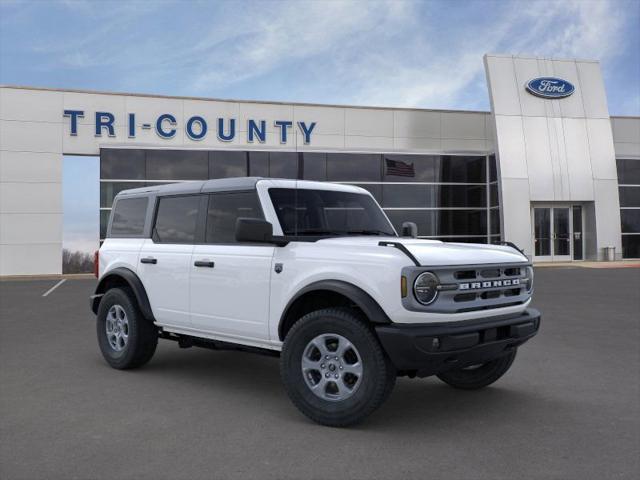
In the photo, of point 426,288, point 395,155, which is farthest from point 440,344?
point 395,155

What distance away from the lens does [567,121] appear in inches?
1067

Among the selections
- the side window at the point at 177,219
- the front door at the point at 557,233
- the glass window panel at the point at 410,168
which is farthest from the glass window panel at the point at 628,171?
the side window at the point at 177,219

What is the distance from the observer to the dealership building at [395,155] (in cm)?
2394

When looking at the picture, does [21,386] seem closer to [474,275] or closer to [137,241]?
[137,241]

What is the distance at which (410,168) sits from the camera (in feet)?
88.4

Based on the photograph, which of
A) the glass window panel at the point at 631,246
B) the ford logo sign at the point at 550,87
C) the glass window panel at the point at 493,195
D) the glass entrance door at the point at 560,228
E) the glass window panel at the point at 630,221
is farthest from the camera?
the glass window panel at the point at 630,221

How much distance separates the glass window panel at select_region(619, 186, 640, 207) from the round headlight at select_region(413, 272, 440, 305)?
2774 centimetres

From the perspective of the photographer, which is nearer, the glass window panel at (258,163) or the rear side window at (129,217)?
the rear side window at (129,217)

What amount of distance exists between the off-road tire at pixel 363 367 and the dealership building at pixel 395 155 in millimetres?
19997

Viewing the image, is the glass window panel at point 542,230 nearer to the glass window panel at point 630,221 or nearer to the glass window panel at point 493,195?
the glass window panel at point 493,195

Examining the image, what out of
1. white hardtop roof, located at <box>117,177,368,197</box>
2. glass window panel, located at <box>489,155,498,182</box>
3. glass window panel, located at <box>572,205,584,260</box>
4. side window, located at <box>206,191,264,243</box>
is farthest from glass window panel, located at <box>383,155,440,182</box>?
side window, located at <box>206,191,264,243</box>

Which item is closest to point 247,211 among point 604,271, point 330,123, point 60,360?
point 60,360

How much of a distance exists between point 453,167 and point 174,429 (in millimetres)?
24719

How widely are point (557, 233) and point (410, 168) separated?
738 cm
